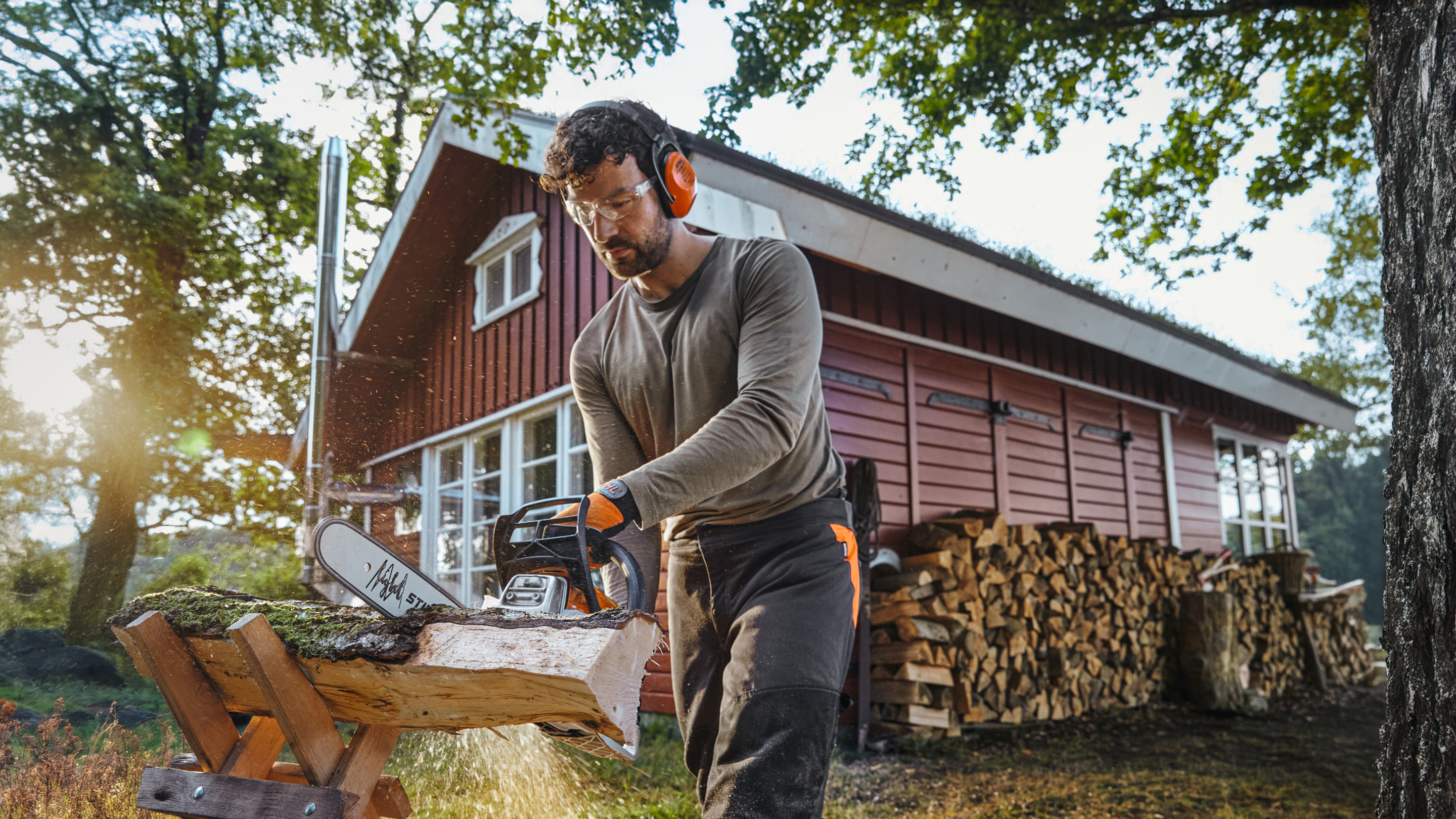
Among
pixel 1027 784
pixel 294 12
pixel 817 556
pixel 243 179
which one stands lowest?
pixel 1027 784

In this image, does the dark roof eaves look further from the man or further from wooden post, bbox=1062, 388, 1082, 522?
the man

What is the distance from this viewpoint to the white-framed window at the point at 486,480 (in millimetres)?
5977

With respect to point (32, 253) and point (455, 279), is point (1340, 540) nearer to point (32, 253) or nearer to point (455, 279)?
point (455, 279)

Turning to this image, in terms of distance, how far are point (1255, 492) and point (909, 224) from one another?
26.5 feet

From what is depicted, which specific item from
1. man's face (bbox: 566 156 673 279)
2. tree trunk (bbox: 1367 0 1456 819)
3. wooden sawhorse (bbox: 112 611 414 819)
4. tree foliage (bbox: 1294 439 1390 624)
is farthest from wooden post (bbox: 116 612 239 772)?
tree foliage (bbox: 1294 439 1390 624)

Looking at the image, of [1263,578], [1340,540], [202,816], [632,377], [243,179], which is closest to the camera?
[202,816]

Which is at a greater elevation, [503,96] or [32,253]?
[503,96]

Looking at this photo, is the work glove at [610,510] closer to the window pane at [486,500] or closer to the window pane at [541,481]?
the window pane at [541,481]

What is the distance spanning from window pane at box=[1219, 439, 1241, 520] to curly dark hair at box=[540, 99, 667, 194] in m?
9.79

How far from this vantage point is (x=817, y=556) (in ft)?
5.55

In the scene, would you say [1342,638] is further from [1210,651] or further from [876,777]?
[876,777]

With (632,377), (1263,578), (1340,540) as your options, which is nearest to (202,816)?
(632,377)

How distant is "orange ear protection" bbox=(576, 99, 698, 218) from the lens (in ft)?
5.94

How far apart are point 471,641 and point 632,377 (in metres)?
0.79
